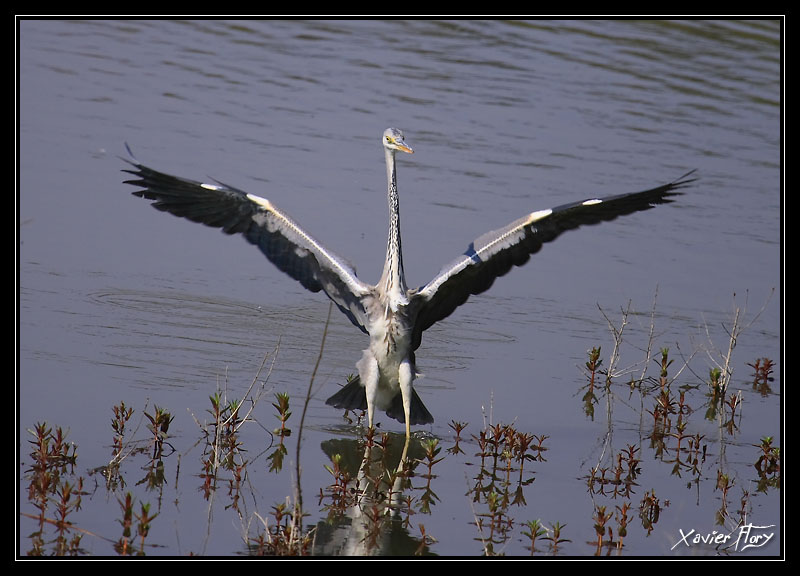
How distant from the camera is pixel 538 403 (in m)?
7.71

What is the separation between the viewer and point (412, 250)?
1012 centimetres

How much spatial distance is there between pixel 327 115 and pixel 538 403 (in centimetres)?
706

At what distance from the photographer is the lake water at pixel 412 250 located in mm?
6410

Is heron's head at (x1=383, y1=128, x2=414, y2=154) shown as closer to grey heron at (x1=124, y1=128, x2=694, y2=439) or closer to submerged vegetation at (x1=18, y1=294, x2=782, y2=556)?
grey heron at (x1=124, y1=128, x2=694, y2=439)

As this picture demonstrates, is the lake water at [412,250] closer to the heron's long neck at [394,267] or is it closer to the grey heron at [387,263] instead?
the grey heron at [387,263]

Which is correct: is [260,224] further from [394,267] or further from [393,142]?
[393,142]

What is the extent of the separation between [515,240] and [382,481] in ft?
6.15

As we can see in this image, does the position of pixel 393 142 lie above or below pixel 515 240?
above

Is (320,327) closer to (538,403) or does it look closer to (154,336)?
(154,336)
